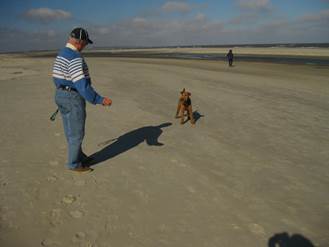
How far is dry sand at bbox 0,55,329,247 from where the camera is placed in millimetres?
3840

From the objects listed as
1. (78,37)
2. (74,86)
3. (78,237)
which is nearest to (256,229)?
(78,237)

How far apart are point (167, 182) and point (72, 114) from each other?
6.66 ft

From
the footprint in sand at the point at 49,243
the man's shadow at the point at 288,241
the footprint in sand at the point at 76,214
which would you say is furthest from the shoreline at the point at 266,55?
the footprint in sand at the point at 49,243

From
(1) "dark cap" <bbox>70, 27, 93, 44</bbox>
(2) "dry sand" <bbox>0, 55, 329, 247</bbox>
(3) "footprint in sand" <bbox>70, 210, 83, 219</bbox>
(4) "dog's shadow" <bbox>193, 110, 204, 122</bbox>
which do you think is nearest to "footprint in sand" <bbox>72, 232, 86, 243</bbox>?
(2) "dry sand" <bbox>0, 55, 329, 247</bbox>

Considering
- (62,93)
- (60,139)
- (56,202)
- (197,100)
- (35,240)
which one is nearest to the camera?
(35,240)

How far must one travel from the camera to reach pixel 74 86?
4.61m

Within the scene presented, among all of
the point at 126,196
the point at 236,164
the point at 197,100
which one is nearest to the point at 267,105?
the point at 197,100

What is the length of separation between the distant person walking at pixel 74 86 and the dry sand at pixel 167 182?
3.15 feet

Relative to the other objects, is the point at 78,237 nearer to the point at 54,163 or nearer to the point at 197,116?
the point at 54,163

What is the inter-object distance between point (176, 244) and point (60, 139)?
15.5 ft

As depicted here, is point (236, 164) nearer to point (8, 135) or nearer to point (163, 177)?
point (163, 177)

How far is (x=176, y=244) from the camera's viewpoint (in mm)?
3633

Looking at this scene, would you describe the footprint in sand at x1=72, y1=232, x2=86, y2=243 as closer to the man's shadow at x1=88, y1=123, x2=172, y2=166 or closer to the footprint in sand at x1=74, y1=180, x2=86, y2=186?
the footprint in sand at x1=74, y1=180, x2=86, y2=186

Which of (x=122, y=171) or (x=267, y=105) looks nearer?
(x=122, y=171)
